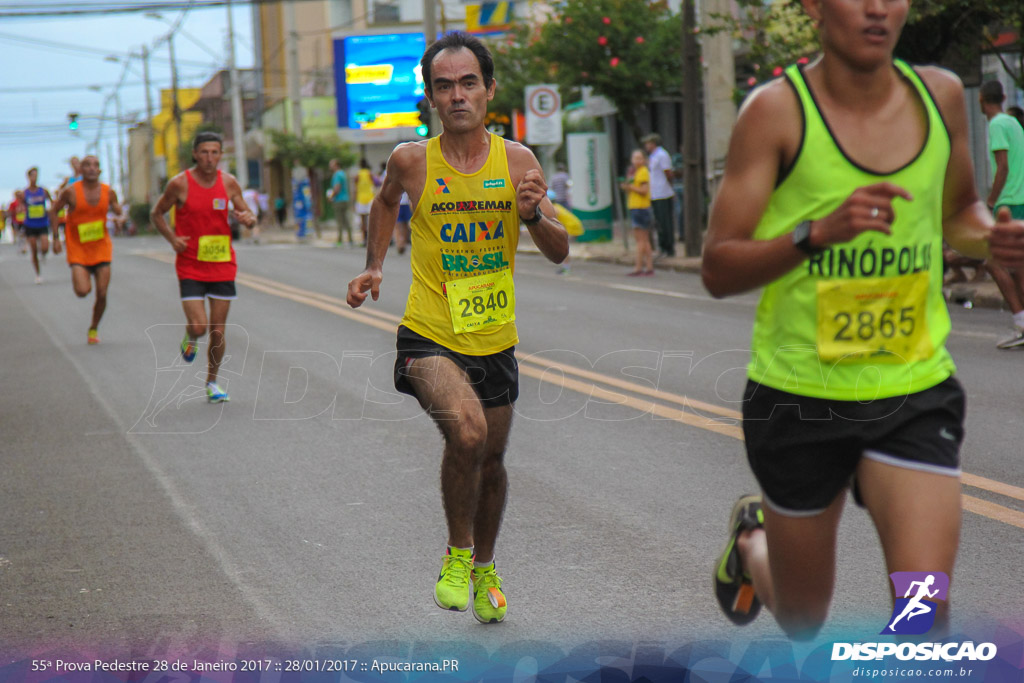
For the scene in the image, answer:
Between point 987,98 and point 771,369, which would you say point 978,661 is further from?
point 987,98

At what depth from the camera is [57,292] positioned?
21297 mm

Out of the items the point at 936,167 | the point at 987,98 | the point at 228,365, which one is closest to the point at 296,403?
the point at 228,365

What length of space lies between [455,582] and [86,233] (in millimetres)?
10052

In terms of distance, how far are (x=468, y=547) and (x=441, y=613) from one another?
1.10 feet

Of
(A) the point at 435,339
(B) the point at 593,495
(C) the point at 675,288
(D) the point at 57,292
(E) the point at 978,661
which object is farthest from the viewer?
(D) the point at 57,292

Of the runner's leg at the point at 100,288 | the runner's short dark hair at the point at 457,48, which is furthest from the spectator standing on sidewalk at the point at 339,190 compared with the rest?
the runner's short dark hair at the point at 457,48

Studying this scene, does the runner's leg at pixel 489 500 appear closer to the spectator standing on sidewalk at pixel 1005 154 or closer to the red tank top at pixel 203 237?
the red tank top at pixel 203 237

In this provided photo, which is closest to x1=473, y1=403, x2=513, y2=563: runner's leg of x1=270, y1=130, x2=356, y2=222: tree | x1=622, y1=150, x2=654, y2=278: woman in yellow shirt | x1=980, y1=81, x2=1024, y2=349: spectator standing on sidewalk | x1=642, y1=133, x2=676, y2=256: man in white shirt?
x1=980, y1=81, x2=1024, y2=349: spectator standing on sidewalk

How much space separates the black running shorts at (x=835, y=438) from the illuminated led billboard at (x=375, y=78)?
1919 inches

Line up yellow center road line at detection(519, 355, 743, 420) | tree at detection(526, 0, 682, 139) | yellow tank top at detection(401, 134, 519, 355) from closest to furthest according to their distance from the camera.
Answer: yellow tank top at detection(401, 134, 519, 355) < yellow center road line at detection(519, 355, 743, 420) < tree at detection(526, 0, 682, 139)

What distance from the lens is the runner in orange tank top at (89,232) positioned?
13.4 metres

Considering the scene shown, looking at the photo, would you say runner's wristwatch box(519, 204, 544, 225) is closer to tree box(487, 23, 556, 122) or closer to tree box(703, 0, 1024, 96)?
tree box(703, 0, 1024, 96)

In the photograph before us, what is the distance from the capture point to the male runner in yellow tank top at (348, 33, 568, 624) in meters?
4.45

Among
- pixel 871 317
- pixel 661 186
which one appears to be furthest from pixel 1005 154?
pixel 661 186
